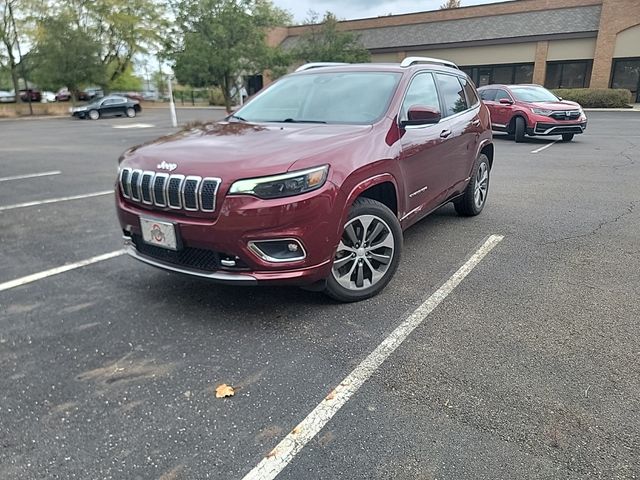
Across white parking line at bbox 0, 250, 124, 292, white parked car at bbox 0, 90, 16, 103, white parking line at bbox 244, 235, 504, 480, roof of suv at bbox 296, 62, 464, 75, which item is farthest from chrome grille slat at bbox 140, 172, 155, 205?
white parked car at bbox 0, 90, 16, 103

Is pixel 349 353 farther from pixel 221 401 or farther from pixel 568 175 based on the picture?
pixel 568 175

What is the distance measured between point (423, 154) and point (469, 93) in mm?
1960

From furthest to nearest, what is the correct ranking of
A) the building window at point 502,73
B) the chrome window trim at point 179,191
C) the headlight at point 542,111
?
the building window at point 502,73, the headlight at point 542,111, the chrome window trim at point 179,191

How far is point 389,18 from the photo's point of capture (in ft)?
131

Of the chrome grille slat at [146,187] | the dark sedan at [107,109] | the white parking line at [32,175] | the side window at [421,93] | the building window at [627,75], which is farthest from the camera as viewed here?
the dark sedan at [107,109]

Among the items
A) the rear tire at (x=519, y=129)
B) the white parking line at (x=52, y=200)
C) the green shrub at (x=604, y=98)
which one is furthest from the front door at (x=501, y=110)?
the green shrub at (x=604, y=98)

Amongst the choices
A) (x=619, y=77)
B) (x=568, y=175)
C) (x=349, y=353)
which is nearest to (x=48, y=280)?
(x=349, y=353)

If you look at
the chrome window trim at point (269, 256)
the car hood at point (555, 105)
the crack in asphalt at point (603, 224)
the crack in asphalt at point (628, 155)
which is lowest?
the crack in asphalt at point (628, 155)

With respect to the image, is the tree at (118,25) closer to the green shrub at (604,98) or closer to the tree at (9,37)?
the tree at (9,37)

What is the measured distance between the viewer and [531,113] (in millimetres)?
14305

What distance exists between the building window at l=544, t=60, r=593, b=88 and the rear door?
3271 centimetres

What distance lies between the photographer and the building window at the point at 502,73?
33875mm

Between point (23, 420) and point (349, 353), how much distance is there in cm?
181

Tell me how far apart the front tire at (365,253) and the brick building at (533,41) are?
32.9 meters
